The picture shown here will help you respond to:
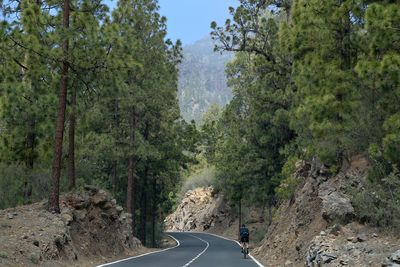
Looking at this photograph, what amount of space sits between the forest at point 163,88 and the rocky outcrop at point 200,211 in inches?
1508

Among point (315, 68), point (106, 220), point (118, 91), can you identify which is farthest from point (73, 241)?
point (315, 68)

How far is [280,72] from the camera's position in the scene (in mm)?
30812

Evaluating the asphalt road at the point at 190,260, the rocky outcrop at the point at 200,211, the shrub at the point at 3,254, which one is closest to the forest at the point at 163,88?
the asphalt road at the point at 190,260

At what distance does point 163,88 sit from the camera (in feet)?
113

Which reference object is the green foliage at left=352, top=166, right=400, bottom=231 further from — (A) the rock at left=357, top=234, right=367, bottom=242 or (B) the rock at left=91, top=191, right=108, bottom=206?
(B) the rock at left=91, top=191, right=108, bottom=206

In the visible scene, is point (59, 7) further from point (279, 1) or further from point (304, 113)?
point (279, 1)

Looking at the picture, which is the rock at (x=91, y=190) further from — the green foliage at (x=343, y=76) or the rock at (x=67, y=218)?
the green foliage at (x=343, y=76)

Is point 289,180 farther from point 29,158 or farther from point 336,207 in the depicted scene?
point 29,158

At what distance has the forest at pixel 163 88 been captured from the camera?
14.8m

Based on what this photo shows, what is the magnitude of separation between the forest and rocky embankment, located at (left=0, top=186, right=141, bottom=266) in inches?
53.3

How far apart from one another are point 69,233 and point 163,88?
1630cm

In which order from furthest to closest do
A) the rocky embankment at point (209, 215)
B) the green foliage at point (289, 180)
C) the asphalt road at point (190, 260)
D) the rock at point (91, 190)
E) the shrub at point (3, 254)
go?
the rocky embankment at point (209, 215)
the green foliage at point (289, 180)
the rock at point (91, 190)
the asphalt road at point (190, 260)
the shrub at point (3, 254)

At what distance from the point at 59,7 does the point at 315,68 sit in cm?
1172

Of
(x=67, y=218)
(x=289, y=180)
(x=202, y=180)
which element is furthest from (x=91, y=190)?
(x=202, y=180)
